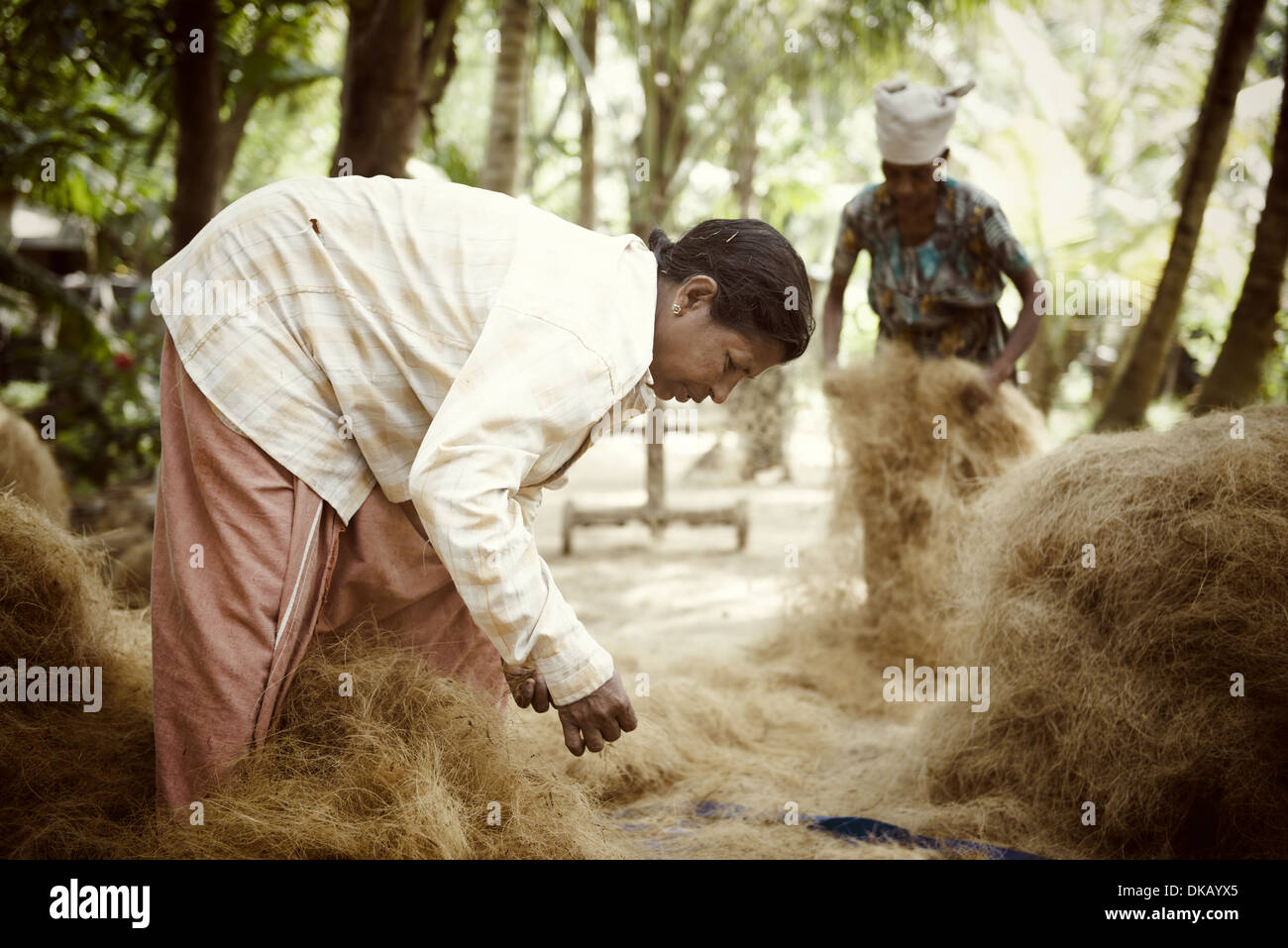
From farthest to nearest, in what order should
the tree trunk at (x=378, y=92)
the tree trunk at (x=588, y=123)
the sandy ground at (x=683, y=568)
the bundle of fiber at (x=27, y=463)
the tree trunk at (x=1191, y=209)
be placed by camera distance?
the tree trunk at (x=588, y=123) < the tree trunk at (x=1191, y=209) < the sandy ground at (x=683, y=568) < the tree trunk at (x=378, y=92) < the bundle of fiber at (x=27, y=463)

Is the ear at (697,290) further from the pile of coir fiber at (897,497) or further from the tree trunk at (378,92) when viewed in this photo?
the tree trunk at (378,92)

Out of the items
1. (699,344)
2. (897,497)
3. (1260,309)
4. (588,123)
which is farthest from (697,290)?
(588,123)

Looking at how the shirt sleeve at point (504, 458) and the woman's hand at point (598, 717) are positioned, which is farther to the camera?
the woman's hand at point (598, 717)

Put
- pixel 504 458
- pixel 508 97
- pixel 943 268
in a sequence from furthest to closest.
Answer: pixel 508 97 → pixel 943 268 → pixel 504 458

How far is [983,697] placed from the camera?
2.66 m

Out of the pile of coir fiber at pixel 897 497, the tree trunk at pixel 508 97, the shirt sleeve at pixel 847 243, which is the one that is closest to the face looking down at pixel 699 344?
the pile of coir fiber at pixel 897 497

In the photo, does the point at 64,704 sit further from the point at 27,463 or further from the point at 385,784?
the point at 27,463

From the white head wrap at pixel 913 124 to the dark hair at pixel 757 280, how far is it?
188cm

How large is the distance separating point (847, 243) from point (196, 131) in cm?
283

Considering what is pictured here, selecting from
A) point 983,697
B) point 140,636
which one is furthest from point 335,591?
point 983,697

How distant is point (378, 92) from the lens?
4238 millimetres

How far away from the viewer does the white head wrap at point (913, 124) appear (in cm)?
361
